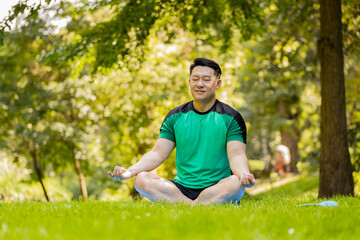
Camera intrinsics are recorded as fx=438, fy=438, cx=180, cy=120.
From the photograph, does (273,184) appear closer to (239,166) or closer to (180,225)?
(239,166)

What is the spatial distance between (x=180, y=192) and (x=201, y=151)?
0.56 metres

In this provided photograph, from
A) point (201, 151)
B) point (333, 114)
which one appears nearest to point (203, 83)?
point (201, 151)

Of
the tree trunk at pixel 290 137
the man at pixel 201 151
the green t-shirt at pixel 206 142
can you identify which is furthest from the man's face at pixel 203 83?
the tree trunk at pixel 290 137

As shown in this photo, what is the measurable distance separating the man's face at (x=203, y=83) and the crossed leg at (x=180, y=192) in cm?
107

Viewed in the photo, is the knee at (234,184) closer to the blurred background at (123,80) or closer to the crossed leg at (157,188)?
the crossed leg at (157,188)

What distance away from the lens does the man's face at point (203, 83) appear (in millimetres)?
5402

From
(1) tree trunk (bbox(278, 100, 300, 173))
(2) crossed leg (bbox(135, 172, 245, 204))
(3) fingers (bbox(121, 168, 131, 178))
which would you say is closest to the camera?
(3) fingers (bbox(121, 168, 131, 178))

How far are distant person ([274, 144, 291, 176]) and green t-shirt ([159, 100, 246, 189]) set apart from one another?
15104mm

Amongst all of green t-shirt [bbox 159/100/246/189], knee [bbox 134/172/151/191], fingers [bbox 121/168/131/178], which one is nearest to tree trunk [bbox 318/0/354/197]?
green t-shirt [bbox 159/100/246/189]

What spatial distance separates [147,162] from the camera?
549 cm

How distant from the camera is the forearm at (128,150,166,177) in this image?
536cm

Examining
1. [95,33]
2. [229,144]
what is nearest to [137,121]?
[95,33]

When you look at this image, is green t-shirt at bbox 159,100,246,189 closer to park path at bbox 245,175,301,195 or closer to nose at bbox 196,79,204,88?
nose at bbox 196,79,204,88

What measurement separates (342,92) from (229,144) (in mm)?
3723
